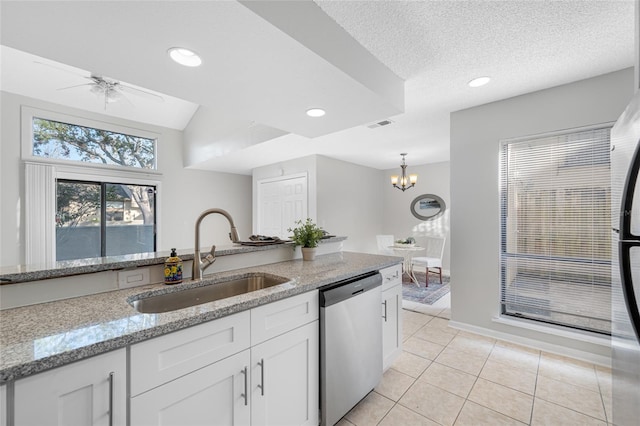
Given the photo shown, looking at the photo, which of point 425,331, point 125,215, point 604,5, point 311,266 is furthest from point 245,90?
point 125,215

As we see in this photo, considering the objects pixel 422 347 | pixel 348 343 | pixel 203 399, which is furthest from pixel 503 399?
pixel 203 399

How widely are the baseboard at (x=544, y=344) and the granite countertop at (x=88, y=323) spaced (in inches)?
89.1

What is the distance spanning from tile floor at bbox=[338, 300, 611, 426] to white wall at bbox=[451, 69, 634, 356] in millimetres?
341

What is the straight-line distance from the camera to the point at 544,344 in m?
2.51

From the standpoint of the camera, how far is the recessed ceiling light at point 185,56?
1.47m

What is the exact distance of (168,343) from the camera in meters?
0.97

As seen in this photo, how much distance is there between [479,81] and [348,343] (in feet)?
7.83

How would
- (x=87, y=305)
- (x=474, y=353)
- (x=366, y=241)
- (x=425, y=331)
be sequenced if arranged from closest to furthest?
(x=87, y=305) < (x=474, y=353) < (x=425, y=331) < (x=366, y=241)

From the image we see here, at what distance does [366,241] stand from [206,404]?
199 inches

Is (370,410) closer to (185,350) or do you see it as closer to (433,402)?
(433,402)

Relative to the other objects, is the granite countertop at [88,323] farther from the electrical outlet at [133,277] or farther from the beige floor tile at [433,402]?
the beige floor tile at [433,402]

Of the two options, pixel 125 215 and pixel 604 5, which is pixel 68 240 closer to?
pixel 125 215

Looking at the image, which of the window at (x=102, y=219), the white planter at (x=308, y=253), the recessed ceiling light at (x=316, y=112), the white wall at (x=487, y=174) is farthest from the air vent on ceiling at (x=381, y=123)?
the window at (x=102, y=219)

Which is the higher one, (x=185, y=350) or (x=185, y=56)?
(x=185, y=56)
